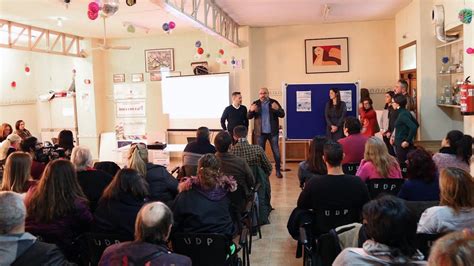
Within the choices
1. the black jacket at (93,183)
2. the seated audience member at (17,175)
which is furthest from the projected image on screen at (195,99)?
the seated audience member at (17,175)

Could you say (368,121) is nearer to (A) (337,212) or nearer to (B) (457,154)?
(B) (457,154)

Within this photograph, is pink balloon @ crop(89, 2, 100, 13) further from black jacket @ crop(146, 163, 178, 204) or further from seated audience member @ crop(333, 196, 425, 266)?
seated audience member @ crop(333, 196, 425, 266)

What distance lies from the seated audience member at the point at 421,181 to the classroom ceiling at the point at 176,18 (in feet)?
13.3

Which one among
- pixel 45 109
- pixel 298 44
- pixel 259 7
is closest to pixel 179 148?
pixel 259 7

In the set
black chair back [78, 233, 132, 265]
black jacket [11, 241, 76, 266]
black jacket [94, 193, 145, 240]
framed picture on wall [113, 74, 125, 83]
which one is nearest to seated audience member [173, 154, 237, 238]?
black jacket [94, 193, 145, 240]

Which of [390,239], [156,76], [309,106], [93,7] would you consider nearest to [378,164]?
[390,239]

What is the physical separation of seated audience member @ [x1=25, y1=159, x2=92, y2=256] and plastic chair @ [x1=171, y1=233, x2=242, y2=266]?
0.67 m

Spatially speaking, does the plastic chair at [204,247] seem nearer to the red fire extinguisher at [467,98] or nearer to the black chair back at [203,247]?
the black chair back at [203,247]

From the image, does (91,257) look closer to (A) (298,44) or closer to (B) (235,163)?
(B) (235,163)

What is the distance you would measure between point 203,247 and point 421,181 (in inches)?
64.0

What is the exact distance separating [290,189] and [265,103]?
1647 millimetres

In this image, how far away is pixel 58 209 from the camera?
9.13 feet

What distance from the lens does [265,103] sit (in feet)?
25.0

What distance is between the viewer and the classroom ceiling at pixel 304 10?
7.26 meters
